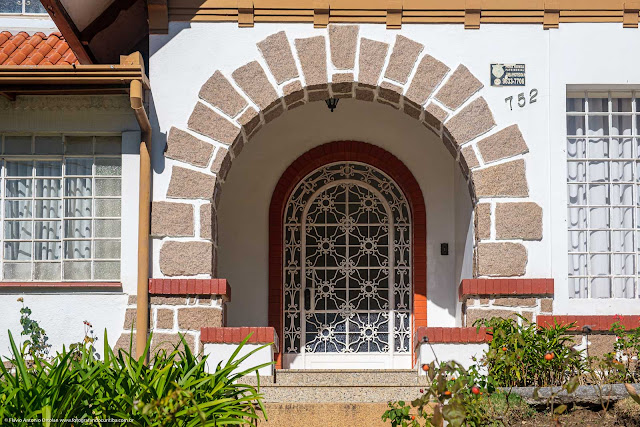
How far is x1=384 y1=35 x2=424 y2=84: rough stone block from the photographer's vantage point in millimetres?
9539

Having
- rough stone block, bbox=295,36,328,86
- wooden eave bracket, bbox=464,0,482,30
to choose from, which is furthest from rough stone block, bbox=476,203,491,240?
rough stone block, bbox=295,36,328,86

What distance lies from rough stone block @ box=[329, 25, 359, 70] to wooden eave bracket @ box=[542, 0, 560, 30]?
1.79 metres

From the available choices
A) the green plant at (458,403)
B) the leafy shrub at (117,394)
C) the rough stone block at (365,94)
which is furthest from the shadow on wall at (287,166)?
the leafy shrub at (117,394)

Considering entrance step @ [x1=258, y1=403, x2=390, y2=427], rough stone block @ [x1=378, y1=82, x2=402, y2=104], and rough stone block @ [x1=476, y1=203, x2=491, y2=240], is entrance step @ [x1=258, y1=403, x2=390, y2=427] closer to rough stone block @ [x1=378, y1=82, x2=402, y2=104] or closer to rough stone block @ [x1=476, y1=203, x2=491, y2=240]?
rough stone block @ [x1=476, y1=203, x2=491, y2=240]

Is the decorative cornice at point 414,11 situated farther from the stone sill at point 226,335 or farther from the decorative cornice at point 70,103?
the stone sill at point 226,335

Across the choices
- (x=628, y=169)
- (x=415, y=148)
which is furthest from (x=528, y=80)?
(x=415, y=148)

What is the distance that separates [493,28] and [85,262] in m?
4.44

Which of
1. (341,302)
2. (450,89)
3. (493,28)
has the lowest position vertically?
(341,302)

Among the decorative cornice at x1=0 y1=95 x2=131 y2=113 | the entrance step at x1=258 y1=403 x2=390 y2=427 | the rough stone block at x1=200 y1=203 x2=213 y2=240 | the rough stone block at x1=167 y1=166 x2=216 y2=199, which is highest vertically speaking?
the decorative cornice at x1=0 y1=95 x2=131 y2=113

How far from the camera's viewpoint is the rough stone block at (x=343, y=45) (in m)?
9.52

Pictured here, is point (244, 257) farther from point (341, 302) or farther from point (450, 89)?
point (450, 89)

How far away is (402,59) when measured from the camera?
31.3 feet

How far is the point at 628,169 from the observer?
9.83 metres

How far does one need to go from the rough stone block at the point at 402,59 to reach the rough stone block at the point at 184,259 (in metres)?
2.36
